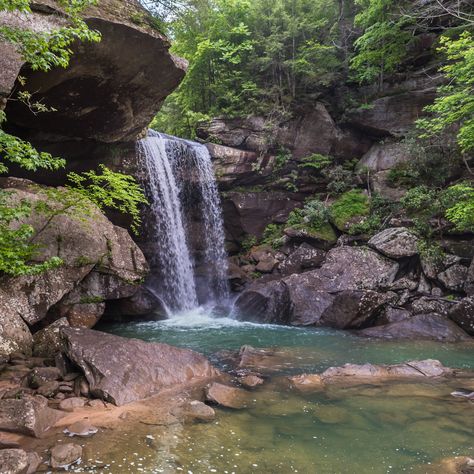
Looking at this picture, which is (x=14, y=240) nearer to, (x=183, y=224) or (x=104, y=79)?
(x=104, y=79)

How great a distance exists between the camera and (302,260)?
16.9m

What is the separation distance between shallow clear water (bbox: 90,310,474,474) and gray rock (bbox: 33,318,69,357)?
347 cm

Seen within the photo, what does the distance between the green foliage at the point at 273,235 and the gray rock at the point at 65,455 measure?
555 inches

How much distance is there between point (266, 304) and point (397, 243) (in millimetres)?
5534

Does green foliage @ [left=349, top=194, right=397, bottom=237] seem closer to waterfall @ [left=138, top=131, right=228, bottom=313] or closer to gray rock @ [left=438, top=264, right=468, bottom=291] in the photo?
gray rock @ [left=438, top=264, right=468, bottom=291]

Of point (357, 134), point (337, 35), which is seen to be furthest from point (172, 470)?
point (337, 35)

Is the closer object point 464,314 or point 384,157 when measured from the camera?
point 464,314

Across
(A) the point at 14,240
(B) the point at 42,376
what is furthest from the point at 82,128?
(B) the point at 42,376

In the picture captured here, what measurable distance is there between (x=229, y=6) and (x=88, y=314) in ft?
57.8

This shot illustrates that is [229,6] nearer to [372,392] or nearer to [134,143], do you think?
[134,143]

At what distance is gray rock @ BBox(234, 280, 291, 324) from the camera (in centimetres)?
1398

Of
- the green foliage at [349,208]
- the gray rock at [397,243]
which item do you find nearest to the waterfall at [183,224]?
the green foliage at [349,208]

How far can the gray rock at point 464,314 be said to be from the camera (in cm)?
1168

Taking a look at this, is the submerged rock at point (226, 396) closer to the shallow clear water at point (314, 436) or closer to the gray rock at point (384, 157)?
the shallow clear water at point (314, 436)
